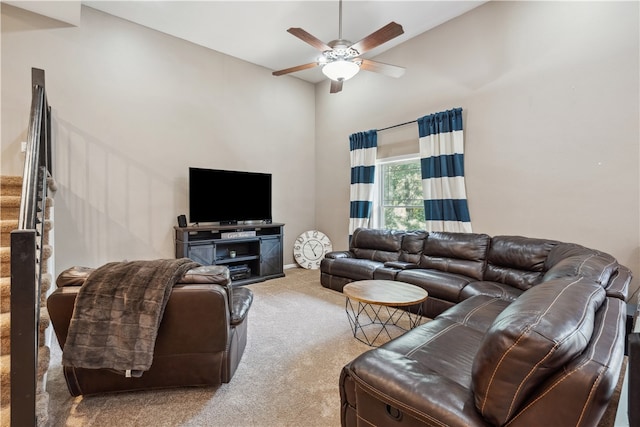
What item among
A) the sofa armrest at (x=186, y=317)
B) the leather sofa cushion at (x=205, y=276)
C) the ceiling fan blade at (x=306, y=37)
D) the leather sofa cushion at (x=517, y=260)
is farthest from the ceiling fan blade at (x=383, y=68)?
the sofa armrest at (x=186, y=317)

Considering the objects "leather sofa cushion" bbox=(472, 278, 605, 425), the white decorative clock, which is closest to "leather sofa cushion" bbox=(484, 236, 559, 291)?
"leather sofa cushion" bbox=(472, 278, 605, 425)

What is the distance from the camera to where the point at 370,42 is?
274 cm

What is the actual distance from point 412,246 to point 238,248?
110 inches

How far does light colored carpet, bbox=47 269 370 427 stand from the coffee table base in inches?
4.5

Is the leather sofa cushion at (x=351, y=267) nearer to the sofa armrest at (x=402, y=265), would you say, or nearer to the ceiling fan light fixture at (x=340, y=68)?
the sofa armrest at (x=402, y=265)

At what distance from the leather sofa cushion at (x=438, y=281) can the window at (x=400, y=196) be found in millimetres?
1312

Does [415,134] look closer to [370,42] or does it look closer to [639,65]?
[370,42]

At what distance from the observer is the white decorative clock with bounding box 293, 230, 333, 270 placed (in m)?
5.60

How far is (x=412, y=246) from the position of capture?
398cm

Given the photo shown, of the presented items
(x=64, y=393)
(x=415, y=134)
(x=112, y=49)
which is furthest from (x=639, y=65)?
(x=112, y=49)

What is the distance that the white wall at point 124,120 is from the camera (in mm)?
3342

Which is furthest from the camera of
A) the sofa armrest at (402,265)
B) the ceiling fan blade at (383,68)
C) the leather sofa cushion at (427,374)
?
the sofa armrest at (402,265)

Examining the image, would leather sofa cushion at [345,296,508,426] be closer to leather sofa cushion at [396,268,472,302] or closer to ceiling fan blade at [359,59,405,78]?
leather sofa cushion at [396,268,472,302]

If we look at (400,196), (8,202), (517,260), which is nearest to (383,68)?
(400,196)
